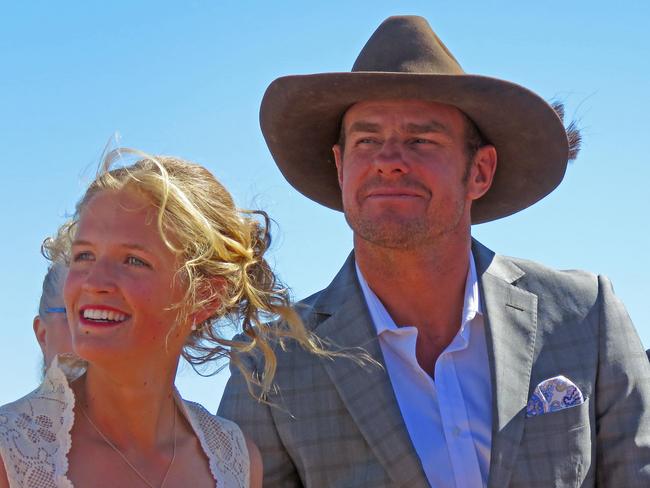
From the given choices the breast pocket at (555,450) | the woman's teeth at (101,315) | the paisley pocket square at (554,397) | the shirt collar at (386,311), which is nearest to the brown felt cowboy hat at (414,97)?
the shirt collar at (386,311)

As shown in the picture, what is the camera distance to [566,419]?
4629mm

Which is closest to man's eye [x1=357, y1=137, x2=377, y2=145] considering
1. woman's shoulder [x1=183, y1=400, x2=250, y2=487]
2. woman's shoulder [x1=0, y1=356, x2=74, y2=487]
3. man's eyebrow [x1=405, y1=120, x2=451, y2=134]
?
man's eyebrow [x1=405, y1=120, x2=451, y2=134]

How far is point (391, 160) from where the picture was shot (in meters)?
4.78

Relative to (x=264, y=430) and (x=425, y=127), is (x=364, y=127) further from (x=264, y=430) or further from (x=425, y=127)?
(x=264, y=430)

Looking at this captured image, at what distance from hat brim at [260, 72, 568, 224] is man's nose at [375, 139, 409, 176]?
20 cm

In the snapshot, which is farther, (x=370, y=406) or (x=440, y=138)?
(x=440, y=138)

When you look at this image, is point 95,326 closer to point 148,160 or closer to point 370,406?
point 148,160

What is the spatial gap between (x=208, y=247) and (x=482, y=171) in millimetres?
1703

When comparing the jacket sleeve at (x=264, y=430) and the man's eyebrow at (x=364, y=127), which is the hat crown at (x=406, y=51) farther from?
the jacket sleeve at (x=264, y=430)

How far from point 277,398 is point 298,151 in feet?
3.81

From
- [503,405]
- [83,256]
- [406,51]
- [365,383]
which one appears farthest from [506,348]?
[83,256]

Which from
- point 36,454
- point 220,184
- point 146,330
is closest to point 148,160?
point 220,184

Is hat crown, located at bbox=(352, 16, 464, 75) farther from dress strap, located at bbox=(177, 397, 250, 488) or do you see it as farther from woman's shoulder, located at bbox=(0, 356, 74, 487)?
woman's shoulder, located at bbox=(0, 356, 74, 487)

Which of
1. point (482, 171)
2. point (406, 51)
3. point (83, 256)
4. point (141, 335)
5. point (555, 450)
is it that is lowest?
point (555, 450)
